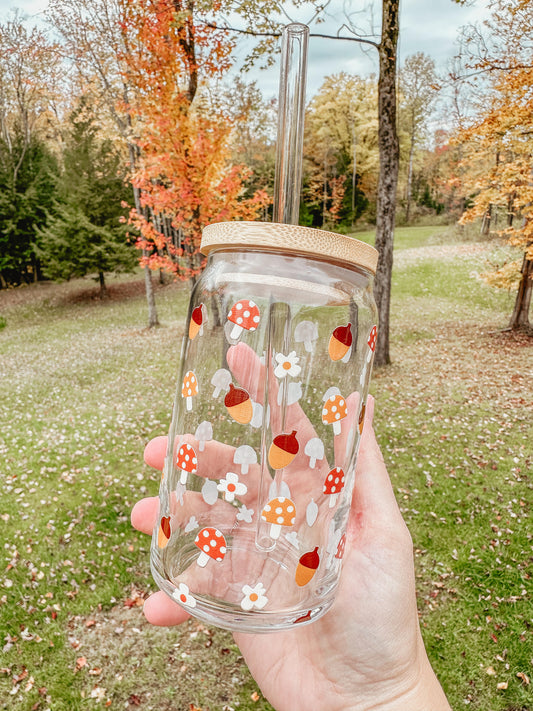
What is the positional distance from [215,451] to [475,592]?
3792mm

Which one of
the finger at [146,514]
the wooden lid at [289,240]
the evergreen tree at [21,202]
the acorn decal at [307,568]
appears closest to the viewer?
the wooden lid at [289,240]

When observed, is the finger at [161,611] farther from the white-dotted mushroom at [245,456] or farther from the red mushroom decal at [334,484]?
the red mushroom decal at [334,484]

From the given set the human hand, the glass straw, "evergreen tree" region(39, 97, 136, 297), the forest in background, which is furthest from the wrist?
"evergreen tree" region(39, 97, 136, 297)

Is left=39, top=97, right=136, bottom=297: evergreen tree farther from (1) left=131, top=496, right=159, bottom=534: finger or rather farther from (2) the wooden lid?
(2) the wooden lid

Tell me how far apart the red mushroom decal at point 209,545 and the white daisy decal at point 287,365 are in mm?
508

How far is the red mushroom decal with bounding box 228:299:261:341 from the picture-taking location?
129 cm

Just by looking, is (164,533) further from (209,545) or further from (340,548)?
(340,548)

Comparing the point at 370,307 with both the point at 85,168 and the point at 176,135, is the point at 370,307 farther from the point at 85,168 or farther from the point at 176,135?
the point at 85,168

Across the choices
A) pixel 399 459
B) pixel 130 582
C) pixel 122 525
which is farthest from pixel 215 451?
pixel 399 459

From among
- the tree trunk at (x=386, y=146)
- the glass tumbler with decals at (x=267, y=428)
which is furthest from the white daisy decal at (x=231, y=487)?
the tree trunk at (x=386, y=146)

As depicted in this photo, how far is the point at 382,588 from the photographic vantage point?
1740 mm

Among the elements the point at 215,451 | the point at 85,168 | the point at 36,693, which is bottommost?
the point at 36,693

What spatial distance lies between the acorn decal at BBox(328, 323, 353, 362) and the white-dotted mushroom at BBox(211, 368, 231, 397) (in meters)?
0.32

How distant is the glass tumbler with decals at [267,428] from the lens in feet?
4.19
